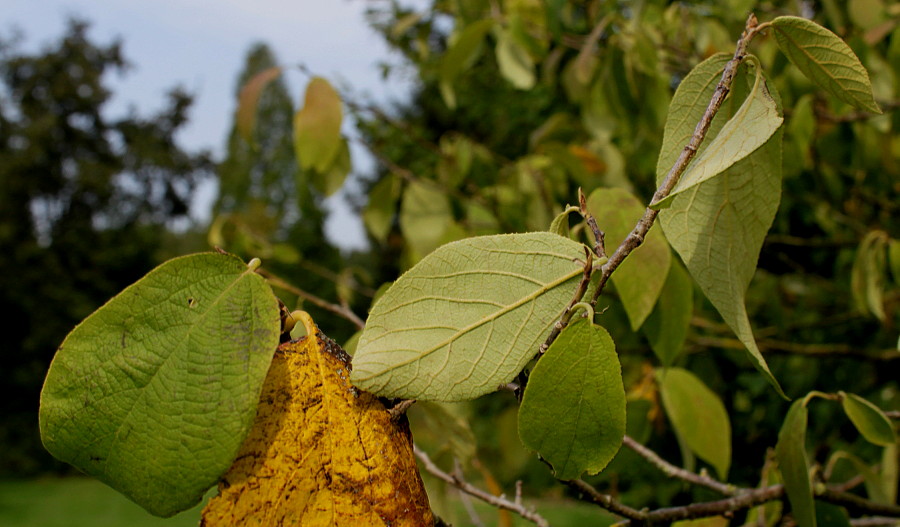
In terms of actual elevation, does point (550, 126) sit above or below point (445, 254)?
below

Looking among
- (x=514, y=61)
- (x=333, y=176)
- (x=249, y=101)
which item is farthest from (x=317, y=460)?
(x=514, y=61)

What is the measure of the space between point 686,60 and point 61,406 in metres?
1.67

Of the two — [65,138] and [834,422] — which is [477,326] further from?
[65,138]

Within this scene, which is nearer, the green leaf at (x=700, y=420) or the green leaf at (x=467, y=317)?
the green leaf at (x=467, y=317)

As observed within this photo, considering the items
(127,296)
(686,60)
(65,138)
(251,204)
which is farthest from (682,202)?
(251,204)

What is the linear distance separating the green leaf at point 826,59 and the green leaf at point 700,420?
47 centimetres

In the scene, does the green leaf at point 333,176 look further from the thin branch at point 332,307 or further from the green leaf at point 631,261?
the green leaf at point 631,261

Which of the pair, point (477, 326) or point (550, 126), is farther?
point (550, 126)

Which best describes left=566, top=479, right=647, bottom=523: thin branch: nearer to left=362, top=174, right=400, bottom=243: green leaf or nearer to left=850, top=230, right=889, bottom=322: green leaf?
left=850, top=230, right=889, bottom=322: green leaf

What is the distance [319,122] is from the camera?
3.64 feet

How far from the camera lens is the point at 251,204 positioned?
23.0m

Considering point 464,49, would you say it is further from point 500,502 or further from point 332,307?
point 500,502

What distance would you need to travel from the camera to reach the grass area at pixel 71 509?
22.3 feet

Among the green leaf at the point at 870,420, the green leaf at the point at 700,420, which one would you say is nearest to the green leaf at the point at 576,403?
the green leaf at the point at 870,420
